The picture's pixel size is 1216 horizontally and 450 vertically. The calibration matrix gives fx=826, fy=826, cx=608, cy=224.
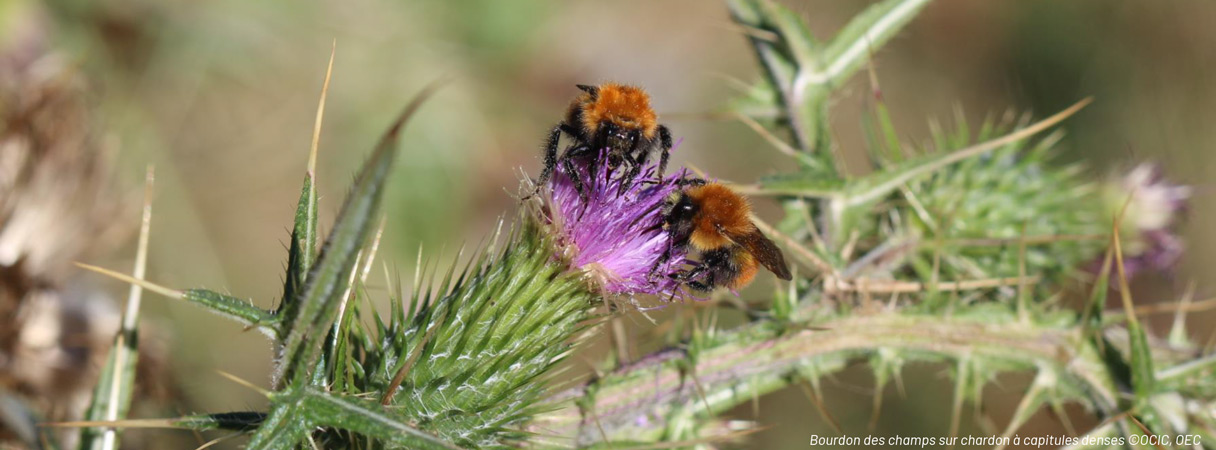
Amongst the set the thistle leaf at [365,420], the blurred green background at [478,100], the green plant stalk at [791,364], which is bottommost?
the thistle leaf at [365,420]

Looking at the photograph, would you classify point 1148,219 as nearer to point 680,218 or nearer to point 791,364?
point 791,364

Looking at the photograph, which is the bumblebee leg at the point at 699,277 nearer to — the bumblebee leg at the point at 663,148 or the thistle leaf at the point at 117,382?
the bumblebee leg at the point at 663,148

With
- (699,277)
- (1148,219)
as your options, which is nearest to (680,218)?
(699,277)

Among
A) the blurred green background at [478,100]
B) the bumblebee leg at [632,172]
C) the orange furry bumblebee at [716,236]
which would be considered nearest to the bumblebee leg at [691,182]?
the orange furry bumblebee at [716,236]

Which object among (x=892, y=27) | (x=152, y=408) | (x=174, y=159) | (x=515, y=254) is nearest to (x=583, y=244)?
(x=515, y=254)

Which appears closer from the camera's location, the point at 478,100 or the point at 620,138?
the point at 620,138
